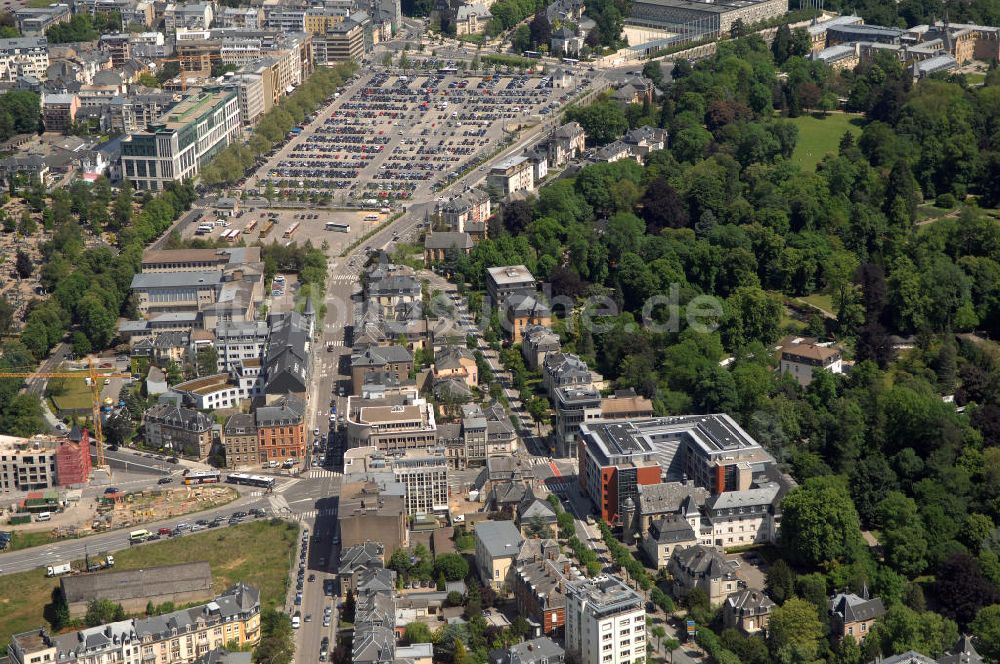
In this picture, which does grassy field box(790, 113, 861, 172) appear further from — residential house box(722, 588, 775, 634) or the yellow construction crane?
residential house box(722, 588, 775, 634)

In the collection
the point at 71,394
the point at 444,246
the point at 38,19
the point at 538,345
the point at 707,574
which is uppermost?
the point at 38,19

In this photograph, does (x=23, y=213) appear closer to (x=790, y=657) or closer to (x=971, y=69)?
(x=790, y=657)

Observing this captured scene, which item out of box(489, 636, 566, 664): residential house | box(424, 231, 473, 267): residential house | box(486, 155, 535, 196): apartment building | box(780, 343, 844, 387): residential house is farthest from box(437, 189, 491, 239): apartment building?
box(489, 636, 566, 664): residential house

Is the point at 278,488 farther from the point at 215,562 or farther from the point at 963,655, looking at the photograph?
the point at 963,655

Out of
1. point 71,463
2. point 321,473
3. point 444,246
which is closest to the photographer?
point 71,463

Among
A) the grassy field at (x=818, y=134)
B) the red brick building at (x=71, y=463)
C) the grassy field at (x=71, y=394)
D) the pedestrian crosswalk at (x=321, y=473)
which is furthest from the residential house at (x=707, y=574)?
the grassy field at (x=818, y=134)

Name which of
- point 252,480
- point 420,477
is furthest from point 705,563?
point 252,480

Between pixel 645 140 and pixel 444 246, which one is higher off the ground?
pixel 645 140
